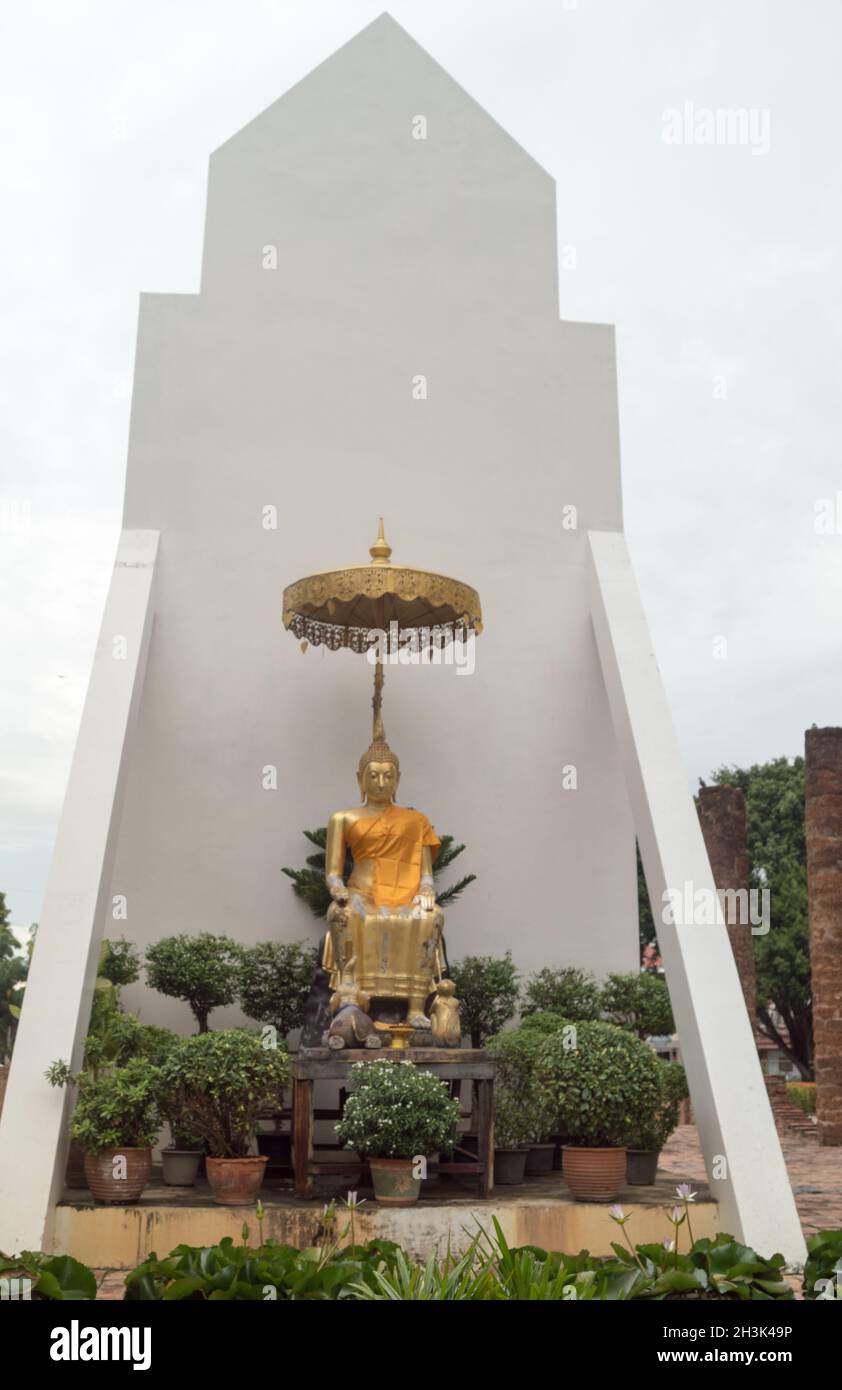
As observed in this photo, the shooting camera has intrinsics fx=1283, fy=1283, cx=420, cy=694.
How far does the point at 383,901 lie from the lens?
25.3ft

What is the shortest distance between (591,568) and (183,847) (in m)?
3.39

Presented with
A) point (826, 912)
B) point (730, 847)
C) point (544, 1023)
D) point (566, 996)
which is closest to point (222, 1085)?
point (544, 1023)

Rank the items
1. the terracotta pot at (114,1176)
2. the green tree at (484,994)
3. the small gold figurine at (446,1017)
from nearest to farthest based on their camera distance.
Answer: the terracotta pot at (114,1176) → the small gold figurine at (446,1017) → the green tree at (484,994)

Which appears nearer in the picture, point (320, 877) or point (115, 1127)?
point (115, 1127)

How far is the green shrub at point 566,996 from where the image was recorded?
322 inches

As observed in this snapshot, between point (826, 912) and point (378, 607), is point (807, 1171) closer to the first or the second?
point (826, 912)

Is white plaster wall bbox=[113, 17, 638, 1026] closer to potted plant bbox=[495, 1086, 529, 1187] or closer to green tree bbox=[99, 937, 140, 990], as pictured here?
green tree bbox=[99, 937, 140, 990]

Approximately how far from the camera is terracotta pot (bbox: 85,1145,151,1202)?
6172mm

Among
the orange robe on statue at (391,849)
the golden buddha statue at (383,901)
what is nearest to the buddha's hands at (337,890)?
the golden buddha statue at (383,901)

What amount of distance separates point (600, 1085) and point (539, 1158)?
1434mm

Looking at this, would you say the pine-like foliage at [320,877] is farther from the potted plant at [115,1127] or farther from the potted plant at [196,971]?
the potted plant at [115,1127]

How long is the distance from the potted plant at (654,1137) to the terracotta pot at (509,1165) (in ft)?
1.94

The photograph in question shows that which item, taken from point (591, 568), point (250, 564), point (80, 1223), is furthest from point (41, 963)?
point (591, 568)

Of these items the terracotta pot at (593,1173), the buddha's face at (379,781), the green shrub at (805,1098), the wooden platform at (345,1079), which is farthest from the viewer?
the green shrub at (805,1098)
